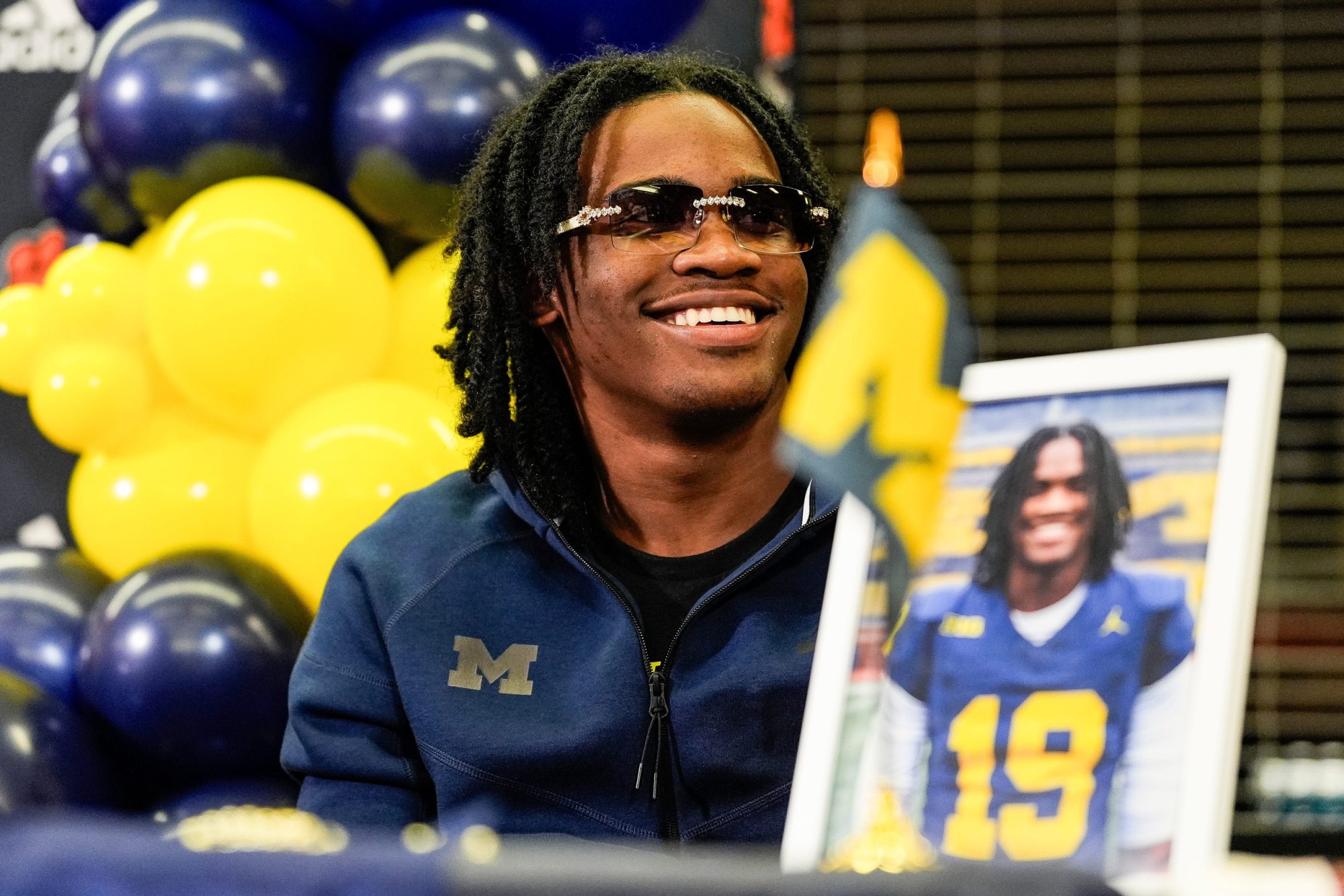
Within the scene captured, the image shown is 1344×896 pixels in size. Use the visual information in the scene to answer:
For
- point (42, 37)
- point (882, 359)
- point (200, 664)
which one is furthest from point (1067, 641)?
point (42, 37)

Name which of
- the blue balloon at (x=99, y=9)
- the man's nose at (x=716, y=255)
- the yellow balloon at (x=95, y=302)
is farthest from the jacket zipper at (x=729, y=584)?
the blue balloon at (x=99, y=9)

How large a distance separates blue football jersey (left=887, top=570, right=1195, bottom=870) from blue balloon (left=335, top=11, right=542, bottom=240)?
1.62m

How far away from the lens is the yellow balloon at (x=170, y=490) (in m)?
2.45

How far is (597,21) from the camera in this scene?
2.51 m

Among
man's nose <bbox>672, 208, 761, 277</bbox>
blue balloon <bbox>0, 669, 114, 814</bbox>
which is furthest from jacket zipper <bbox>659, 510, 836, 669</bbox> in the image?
blue balloon <bbox>0, 669, 114, 814</bbox>

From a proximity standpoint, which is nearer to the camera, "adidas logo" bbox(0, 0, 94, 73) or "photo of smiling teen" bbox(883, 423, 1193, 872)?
"photo of smiling teen" bbox(883, 423, 1193, 872)

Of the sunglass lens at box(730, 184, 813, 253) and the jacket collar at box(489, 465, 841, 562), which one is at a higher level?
the sunglass lens at box(730, 184, 813, 253)

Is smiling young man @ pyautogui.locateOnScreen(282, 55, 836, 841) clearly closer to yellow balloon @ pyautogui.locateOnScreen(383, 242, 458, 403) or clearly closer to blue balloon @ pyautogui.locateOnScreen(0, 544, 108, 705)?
yellow balloon @ pyautogui.locateOnScreen(383, 242, 458, 403)

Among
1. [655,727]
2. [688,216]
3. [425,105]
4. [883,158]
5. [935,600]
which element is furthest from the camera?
[425,105]

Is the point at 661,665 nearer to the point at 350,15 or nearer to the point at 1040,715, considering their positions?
the point at 1040,715

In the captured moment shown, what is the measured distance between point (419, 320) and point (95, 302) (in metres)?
0.54

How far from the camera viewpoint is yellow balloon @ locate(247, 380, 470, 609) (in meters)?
2.20

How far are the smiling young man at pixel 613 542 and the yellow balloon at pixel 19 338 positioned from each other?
1231mm

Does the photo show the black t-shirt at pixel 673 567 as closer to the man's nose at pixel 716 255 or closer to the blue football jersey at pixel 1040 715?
the man's nose at pixel 716 255
